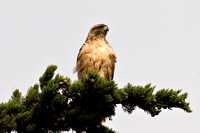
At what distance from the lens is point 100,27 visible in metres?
8.11

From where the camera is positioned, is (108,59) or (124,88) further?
(108,59)

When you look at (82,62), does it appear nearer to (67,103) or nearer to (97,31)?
(97,31)

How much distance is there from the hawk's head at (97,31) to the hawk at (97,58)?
111mm

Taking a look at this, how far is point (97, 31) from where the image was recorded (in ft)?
26.2

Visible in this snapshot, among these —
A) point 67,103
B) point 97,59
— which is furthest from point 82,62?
point 67,103

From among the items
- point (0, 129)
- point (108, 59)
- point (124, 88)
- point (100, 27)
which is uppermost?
point (100, 27)

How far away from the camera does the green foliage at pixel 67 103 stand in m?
3.71

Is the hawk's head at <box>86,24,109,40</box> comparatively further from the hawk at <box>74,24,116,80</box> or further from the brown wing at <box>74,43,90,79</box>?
the brown wing at <box>74,43,90,79</box>

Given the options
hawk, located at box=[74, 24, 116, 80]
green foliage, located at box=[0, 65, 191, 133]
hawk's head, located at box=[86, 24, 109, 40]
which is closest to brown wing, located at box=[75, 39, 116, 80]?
hawk, located at box=[74, 24, 116, 80]

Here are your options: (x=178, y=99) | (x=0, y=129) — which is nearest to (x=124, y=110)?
(x=178, y=99)

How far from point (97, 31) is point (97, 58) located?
108cm

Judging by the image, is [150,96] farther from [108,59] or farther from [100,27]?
[100,27]

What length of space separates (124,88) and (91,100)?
44 centimetres

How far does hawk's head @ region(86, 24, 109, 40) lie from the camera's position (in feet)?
26.0
